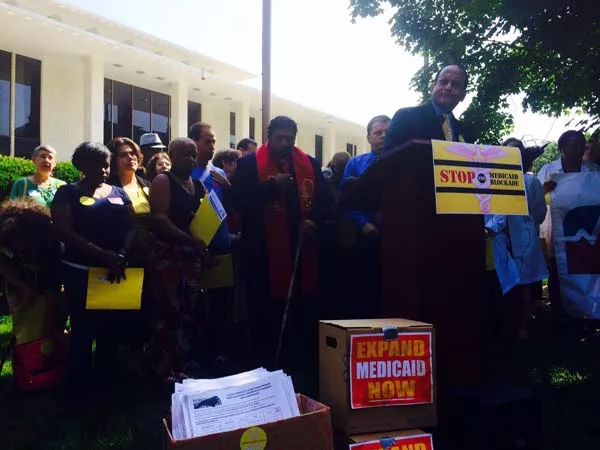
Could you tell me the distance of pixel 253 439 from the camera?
2.13 m

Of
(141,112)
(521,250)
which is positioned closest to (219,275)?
(521,250)

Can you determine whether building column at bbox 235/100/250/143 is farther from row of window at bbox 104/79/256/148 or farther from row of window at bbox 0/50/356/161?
row of window at bbox 0/50/356/161

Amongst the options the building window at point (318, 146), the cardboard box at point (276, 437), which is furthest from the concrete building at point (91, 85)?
the cardboard box at point (276, 437)

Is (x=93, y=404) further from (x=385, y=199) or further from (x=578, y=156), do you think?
(x=578, y=156)

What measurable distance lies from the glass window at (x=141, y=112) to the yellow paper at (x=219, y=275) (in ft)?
43.9

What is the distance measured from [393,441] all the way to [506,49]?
6.36 metres

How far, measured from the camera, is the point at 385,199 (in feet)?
9.84

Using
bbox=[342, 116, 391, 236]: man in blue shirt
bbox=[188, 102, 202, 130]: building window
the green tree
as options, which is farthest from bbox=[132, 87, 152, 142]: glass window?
bbox=[342, 116, 391, 236]: man in blue shirt

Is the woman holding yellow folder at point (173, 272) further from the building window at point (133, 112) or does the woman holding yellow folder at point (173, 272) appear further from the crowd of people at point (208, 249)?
the building window at point (133, 112)

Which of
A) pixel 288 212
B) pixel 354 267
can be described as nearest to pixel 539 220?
pixel 354 267

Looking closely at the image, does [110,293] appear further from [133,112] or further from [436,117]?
[133,112]

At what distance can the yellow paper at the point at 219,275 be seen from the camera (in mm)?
4246

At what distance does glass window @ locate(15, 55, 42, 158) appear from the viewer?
1373 centimetres

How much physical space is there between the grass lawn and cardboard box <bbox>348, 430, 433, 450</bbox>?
2.70ft
